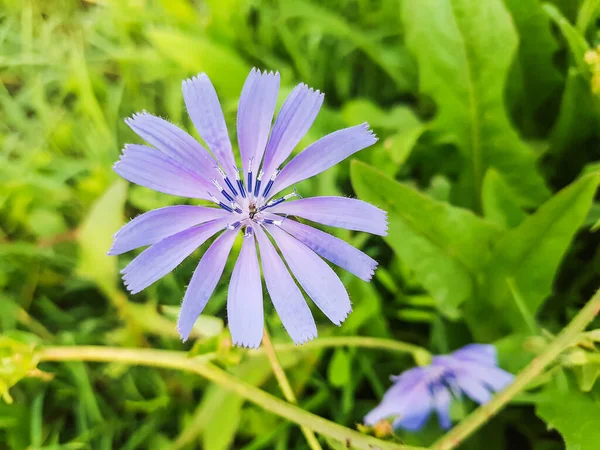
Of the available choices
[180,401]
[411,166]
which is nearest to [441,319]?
[411,166]

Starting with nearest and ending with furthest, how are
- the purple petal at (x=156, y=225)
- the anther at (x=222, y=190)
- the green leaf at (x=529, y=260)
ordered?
the purple petal at (x=156, y=225) → the anther at (x=222, y=190) → the green leaf at (x=529, y=260)

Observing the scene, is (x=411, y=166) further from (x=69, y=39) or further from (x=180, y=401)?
(x=69, y=39)

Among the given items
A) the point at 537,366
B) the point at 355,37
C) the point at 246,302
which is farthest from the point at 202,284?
the point at 355,37

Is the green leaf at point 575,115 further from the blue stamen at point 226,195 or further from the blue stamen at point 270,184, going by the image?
the blue stamen at point 226,195

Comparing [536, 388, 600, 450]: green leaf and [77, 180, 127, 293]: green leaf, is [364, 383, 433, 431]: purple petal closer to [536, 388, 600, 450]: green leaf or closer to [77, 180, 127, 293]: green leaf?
[536, 388, 600, 450]: green leaf

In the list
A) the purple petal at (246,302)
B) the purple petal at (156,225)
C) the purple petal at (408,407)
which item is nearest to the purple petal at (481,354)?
the purple petal at (408,407)

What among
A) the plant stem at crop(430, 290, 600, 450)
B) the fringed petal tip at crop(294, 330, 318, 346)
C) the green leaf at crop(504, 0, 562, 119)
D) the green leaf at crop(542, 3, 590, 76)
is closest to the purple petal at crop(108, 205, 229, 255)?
the fringed petal tip at crop(294, 330, 318, 346)
